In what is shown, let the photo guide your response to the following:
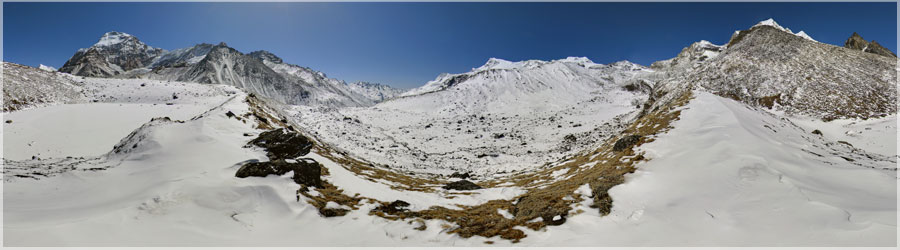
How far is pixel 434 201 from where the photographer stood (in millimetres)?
11375

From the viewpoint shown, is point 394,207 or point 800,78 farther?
point 800,78

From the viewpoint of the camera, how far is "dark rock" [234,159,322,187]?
9664mm

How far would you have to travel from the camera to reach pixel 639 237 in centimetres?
632

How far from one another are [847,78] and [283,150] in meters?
58.2

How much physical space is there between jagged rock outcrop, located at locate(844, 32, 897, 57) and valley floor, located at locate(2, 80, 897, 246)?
70877 millimetres

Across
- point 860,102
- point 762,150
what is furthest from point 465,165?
point 860,102

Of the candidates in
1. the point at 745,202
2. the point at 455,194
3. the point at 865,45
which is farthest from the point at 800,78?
the point at 455,194

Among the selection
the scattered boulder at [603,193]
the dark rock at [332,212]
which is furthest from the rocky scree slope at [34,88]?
the scattered boulder at [603,193]

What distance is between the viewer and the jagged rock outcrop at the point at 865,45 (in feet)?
171

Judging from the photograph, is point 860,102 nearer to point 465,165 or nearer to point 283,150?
point 465,165

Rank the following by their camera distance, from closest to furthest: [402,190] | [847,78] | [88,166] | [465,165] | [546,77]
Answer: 1. [88,166]
2. [402,190]
3. [465,165]
4. [847,78]
5. [546,77]

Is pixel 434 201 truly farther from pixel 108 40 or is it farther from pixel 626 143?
pixel 108 40

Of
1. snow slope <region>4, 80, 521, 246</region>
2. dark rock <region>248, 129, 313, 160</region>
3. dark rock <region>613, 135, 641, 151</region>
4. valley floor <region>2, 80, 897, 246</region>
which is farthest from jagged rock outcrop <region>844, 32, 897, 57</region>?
dark rock <region>248, 129, 313, 160</region>

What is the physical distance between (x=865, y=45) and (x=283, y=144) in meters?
93.1
